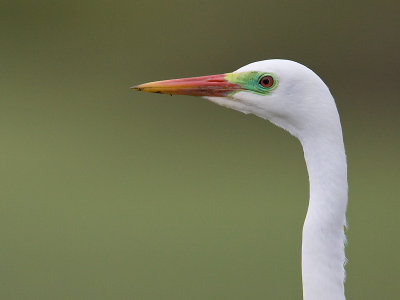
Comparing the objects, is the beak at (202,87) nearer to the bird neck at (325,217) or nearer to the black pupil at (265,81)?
the black pupil at (265,81)

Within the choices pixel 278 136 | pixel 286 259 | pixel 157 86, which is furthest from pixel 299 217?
pixel 157 86

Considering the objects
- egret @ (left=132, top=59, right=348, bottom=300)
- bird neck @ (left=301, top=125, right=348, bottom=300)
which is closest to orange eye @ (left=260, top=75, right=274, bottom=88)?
egret @ (left=132, top=59, right=348, bottom=300)

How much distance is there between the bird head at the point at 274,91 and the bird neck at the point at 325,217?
1.6 inches

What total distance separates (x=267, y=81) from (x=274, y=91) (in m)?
0.02

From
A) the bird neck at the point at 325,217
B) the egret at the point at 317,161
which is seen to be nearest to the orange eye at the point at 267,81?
the egret at the point at 317,161

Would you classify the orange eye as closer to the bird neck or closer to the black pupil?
the black pupil

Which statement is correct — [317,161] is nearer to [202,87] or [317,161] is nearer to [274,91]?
[274,91]

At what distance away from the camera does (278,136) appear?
21.8 ft

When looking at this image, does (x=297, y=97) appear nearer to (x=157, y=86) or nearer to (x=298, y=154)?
(x=157, y=86)

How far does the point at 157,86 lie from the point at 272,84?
25cm

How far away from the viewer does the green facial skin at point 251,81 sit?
1.83 meters

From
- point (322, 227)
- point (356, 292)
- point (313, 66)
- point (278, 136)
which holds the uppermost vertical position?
point (313, 66)

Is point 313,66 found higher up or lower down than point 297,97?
higher up

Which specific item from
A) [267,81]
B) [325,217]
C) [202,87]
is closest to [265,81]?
[267,81]
